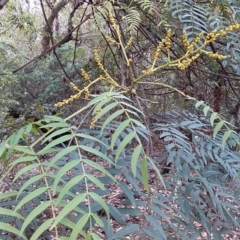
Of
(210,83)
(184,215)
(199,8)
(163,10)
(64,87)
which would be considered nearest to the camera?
(184,215)

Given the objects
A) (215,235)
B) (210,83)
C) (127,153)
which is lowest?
(215,235)

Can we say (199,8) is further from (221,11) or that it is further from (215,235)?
(215,235)

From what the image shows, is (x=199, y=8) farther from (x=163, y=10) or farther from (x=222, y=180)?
(x=222, y=180)

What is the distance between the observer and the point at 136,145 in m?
1.04

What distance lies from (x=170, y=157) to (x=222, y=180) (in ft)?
0.68

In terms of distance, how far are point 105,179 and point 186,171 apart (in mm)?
262

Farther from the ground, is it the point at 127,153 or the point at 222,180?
the point at 127,153

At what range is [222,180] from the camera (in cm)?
105

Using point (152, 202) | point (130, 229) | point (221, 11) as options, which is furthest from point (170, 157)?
point (221, 11)

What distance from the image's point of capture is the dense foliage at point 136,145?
2.06 ft

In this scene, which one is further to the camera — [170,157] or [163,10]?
[163,10]

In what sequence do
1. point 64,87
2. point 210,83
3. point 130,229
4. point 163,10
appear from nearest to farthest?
point 130,229 < point 163,10 < point 210,83 < point 64,87

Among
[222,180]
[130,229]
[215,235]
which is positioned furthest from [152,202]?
[222,180]

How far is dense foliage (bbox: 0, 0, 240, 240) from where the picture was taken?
63 cm
